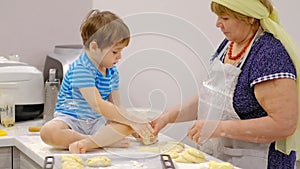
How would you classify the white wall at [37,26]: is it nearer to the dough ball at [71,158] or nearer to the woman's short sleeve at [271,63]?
the dough ball at [71,158]

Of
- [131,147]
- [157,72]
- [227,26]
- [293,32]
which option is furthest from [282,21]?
[131,147]

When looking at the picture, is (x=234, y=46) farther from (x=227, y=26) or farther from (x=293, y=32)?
(x=293, y=32)

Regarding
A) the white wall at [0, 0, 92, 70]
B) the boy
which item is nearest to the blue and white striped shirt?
the boy

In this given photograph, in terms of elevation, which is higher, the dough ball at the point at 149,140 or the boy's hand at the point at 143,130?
the boy's hand at the point at 143,130

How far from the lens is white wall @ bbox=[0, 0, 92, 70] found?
2.35 meters

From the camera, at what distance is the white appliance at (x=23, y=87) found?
2078mm

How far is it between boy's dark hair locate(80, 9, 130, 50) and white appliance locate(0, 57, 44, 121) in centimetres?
46

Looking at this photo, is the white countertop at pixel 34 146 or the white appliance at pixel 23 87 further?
the white appliance at pixel 23 87

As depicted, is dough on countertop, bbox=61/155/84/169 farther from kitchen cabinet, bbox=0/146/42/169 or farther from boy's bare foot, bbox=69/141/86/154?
kitchen cabinet, bbox=0/146/42/169

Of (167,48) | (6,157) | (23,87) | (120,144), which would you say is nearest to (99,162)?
(120,144)

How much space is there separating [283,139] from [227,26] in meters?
0.36

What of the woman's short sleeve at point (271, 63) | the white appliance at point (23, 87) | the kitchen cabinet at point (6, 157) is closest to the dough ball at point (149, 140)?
the woman's short sleeve at point (271, 63)

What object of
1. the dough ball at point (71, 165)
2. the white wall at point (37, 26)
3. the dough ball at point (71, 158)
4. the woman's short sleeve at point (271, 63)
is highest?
the woman's short sleeve at point (271, 63)

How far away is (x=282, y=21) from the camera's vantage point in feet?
7.55
